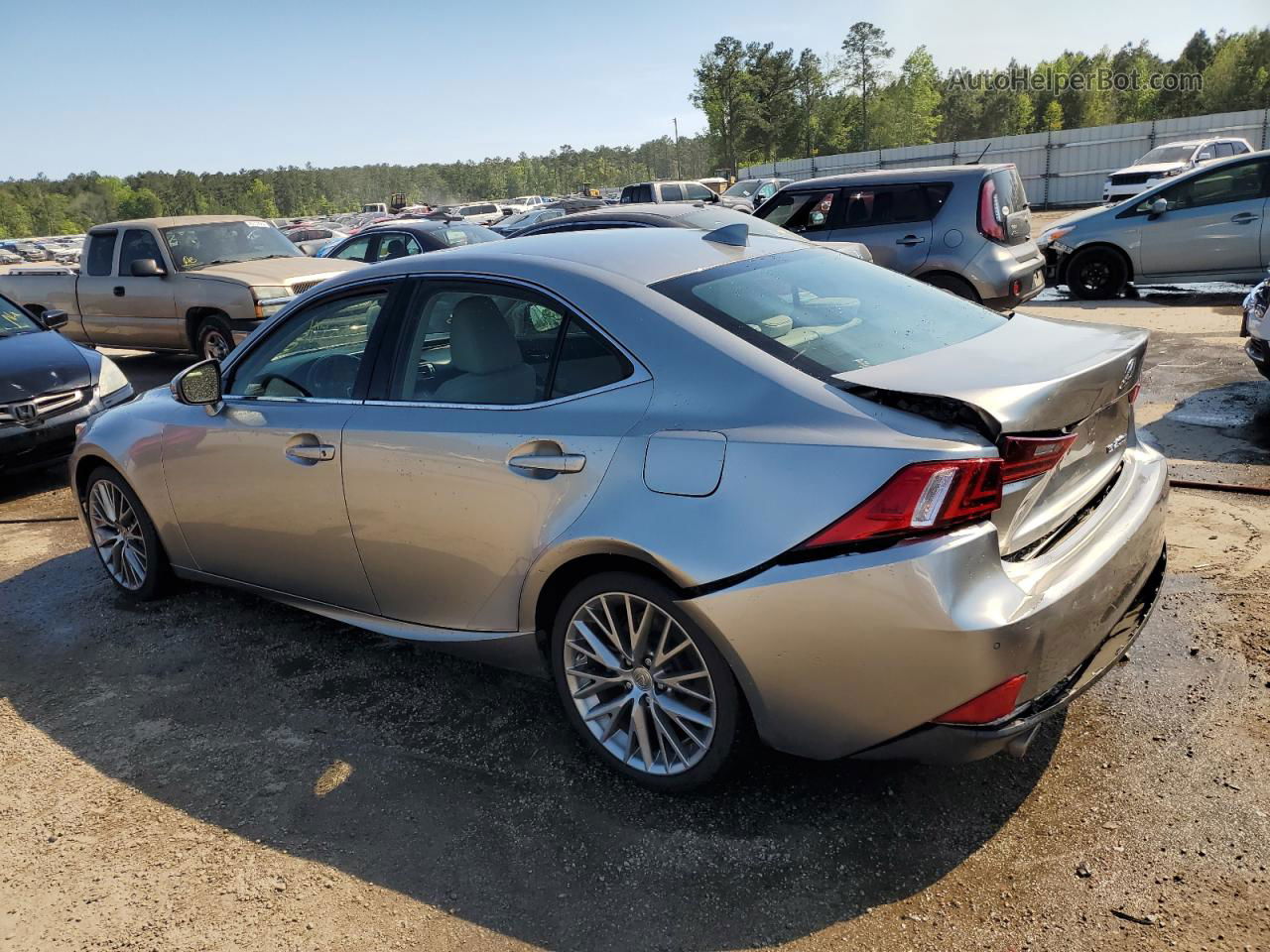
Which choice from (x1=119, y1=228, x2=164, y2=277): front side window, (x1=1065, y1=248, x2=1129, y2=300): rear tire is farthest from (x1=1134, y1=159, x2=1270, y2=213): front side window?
(x1=119, y1=228, x2=164, y2=277): front side window

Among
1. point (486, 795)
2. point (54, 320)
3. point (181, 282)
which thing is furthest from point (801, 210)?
point (486, 795)

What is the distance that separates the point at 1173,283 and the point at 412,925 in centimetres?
1216

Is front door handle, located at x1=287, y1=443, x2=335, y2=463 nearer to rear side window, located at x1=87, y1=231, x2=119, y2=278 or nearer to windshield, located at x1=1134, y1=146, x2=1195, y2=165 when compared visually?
rear side window, located at x1=87, y1=231, x2=119, y2=278

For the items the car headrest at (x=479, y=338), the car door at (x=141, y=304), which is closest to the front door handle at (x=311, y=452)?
the car headrest at (x=479, y=338)

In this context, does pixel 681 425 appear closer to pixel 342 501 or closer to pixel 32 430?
pixel 342 501

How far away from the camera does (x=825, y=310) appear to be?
10.3 ft

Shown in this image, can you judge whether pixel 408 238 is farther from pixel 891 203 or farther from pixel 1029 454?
pixel 1029 454

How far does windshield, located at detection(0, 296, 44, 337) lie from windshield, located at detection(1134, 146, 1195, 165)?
2839 cm

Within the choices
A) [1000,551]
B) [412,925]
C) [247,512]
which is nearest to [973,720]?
[1000,551]

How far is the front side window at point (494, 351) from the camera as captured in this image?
3031mm

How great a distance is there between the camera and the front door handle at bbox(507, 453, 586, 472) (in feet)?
9.42

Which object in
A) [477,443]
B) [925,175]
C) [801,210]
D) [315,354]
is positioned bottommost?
[477,443]

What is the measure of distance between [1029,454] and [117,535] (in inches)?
173

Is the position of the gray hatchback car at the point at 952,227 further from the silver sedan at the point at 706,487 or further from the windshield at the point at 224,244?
the windshield at the point at 224,244
